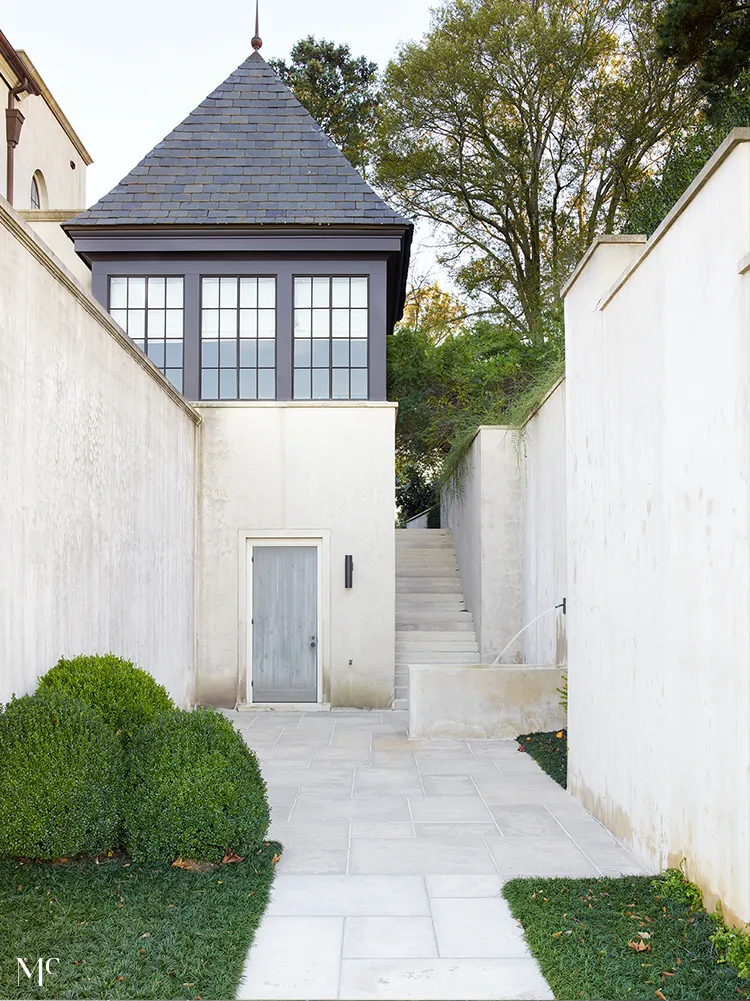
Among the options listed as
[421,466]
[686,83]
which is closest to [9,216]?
[421,466]

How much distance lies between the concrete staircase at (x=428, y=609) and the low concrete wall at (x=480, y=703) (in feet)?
7.19

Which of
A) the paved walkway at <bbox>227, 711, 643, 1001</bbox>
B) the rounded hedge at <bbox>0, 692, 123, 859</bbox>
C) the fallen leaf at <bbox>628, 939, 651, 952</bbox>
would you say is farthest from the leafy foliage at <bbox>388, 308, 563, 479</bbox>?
the fallen leaf at <bbox>628, 939, 651, 952</bbox>

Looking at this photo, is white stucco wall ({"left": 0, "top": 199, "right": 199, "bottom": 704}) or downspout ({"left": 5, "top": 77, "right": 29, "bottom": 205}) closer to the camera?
white stucco wall ({"left": 0, "top": 199, "right": 199, "bottom": 704})

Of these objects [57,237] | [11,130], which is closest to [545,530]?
[57,237]

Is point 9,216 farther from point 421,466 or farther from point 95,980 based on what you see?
point 421,466

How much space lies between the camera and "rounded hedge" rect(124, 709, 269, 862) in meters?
4.57

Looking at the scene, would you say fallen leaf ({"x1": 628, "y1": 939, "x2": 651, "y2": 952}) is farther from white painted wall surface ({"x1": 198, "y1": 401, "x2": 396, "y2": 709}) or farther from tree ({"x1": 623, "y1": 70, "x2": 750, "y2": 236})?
white painted wall surface ({"x1": 198, "y1": 401, "x2": 396, "y2": 709})

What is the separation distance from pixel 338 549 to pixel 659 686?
6920 mm

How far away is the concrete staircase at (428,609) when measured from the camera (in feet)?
41.0

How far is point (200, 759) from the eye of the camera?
15.7ft

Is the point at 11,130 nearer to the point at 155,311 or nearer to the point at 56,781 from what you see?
the point at 155,311

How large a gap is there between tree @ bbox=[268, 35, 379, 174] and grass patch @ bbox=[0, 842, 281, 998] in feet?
64.2

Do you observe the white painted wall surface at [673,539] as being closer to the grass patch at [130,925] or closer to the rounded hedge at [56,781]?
the grass patch at [130,925]

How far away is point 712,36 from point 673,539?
8.16 meters
